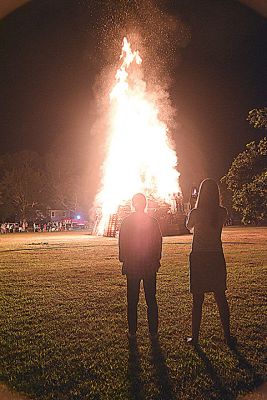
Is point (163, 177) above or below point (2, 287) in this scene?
above

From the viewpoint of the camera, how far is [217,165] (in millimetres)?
66625

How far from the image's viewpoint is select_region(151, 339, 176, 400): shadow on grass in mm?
3760

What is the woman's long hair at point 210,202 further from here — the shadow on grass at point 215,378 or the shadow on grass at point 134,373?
the shadow on grass at point 134,373

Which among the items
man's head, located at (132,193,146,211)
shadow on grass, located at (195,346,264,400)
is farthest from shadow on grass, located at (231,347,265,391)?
man's head, located at (132,193,146,211)

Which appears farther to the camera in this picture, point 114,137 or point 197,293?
point 114,137

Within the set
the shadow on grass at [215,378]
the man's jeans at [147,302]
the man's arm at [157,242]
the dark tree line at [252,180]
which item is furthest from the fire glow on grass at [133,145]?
the shadow on grass at [215,378]

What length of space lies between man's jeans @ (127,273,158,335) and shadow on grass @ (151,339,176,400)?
328 mm

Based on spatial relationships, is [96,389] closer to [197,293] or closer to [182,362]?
[182,362]

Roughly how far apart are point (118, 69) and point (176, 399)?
3247cm

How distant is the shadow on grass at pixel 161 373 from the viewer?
12.3 feet

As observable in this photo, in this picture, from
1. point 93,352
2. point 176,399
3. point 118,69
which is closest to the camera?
point 176,399

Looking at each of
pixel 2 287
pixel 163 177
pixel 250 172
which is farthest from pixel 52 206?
pixel 2 287

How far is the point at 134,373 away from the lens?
13.9ft

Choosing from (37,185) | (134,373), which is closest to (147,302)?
(134,373)
